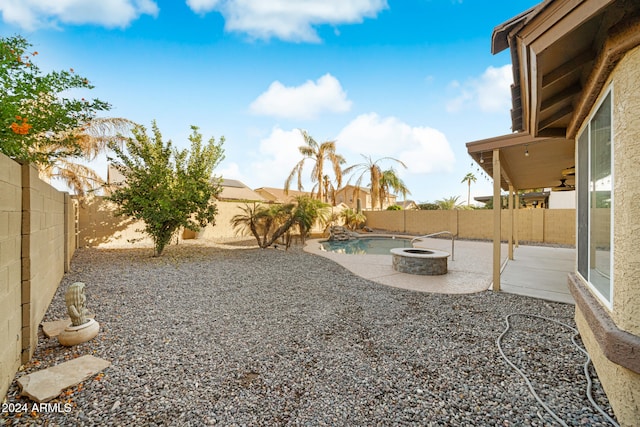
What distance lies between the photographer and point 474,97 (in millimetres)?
10484

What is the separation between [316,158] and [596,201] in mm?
15359

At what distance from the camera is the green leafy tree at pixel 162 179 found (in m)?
7.27

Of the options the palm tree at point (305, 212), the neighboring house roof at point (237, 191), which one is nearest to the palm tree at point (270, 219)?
the palm tree at point (305, 212)

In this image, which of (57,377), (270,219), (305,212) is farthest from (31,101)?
(305,212)

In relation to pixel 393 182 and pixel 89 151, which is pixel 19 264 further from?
pixel 393 182

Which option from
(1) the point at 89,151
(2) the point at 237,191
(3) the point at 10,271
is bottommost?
(3) the point at 10,271

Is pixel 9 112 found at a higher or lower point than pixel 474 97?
lower

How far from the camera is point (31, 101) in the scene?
477cm

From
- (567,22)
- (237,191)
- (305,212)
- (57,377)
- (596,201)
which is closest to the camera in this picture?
(567,22)

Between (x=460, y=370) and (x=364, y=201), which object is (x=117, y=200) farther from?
(x=364, y=201)

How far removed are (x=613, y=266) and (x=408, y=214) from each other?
1652 cm

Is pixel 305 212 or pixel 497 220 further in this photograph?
pixel 305 212

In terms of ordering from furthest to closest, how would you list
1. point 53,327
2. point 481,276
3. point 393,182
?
point 393,182 → point 481,276 → point 53,327

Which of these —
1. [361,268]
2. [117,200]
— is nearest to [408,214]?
[361,268]
